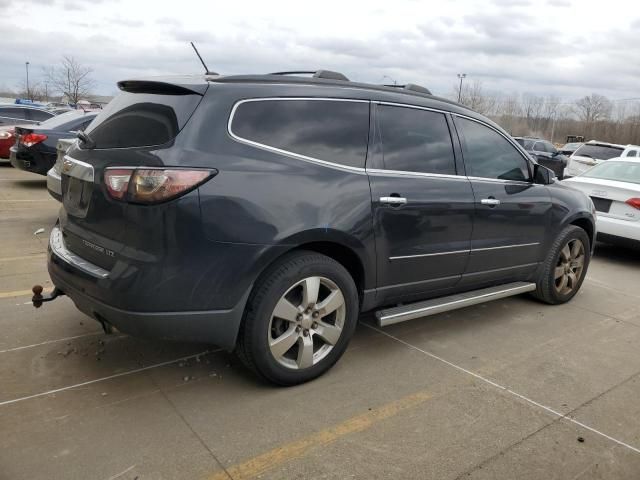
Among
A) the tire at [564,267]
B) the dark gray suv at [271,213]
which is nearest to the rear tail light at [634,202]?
the tire at [564,267]

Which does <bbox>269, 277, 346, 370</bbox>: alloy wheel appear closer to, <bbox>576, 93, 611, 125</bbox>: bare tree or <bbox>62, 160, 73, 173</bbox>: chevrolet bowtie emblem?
<bbox>62, 160, 73, 173</bbox>: chevrolet bowtie emblem

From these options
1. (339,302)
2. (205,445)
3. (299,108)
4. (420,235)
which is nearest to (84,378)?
(205,445)

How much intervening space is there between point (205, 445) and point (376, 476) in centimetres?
86

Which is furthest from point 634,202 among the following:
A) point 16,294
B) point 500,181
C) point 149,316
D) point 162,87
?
point 16,294

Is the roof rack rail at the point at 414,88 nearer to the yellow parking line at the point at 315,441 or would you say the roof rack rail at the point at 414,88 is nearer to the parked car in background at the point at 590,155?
the yellow parking line at the point at 315,441

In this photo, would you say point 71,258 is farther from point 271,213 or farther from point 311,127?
point 311,127

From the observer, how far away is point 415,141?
13.0 ft

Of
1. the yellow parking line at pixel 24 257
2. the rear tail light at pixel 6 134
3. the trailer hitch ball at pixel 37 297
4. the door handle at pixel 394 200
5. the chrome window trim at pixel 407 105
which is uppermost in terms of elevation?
the chrome window trim at pixel 407 105

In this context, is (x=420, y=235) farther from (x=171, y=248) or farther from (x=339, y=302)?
(x=171, y=248)

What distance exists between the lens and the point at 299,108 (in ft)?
11.2

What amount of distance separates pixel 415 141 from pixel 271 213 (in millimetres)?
1420

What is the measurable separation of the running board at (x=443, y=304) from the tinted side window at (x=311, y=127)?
1052 millimetres

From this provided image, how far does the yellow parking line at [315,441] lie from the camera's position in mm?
2623

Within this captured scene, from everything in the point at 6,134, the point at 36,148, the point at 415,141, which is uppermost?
the point at 415,141
